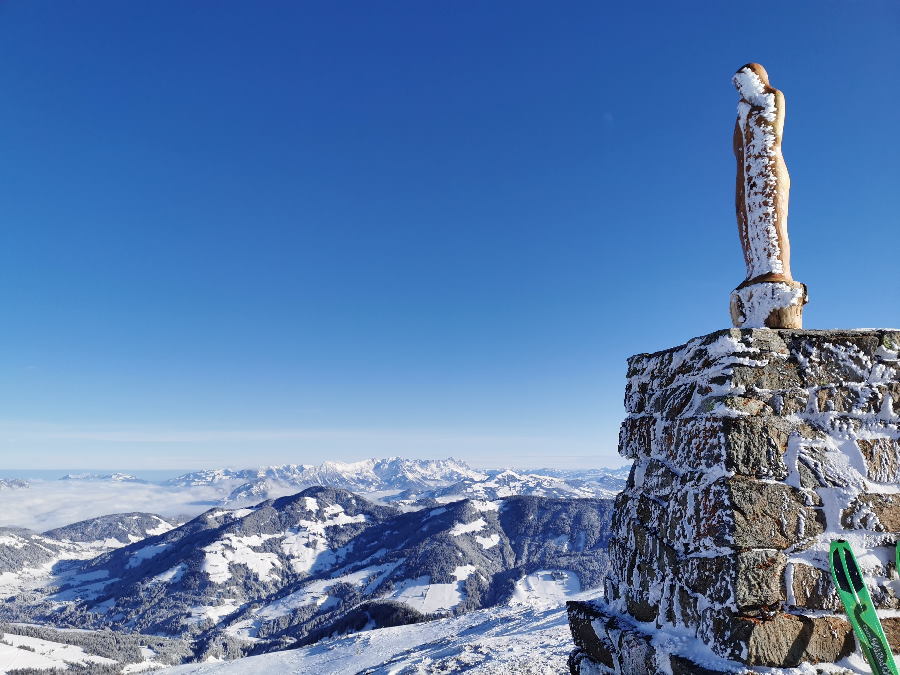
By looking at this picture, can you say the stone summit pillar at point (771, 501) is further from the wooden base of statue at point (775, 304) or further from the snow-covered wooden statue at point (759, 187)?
the snow-covered wooden statue at point (759, 187)

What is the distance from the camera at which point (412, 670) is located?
29984 mm

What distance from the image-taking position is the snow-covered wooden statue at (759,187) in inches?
142

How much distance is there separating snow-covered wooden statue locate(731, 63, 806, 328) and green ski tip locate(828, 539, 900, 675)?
1.57 m

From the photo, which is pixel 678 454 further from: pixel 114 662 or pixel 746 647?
pixel 114 662

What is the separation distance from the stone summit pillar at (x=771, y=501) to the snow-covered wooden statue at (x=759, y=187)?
75 cm

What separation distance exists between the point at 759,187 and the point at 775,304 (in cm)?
96

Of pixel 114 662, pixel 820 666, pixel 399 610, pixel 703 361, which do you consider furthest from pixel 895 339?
pixel 114 662

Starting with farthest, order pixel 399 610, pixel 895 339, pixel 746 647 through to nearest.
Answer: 1. pixel 399 610
2. pixel 895 339
3. pixel 746 647

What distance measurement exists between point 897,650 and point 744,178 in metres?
3.10

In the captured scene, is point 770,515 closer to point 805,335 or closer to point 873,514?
point 873,514

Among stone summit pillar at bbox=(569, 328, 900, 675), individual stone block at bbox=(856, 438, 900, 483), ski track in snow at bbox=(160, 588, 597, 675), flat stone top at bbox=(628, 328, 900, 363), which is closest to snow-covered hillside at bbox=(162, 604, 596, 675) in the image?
ski track in snow at bbox=(160, 588, 597, 675)

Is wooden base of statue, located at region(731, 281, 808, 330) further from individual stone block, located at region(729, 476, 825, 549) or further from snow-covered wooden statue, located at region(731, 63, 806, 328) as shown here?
individual stone block, located at region(729, 476, 825, 549)

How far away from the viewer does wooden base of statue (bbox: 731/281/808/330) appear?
339 cm

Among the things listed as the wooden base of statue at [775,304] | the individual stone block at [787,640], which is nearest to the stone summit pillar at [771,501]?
the individual stone block at [787,640]
